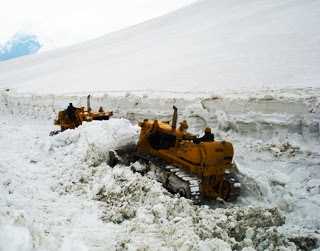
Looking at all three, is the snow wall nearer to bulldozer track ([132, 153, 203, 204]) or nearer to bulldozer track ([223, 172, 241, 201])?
bulldozer track ([223, 172, 241, 201])

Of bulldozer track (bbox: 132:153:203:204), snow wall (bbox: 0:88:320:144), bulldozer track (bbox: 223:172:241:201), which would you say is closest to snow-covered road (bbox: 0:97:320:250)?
bulldozer track (bbox: 223:172:241:201)

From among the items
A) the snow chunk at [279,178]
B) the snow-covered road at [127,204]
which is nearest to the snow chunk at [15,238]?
the snow-covered road at [127,204]

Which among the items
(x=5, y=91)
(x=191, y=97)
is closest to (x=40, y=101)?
(x=5, y=91)

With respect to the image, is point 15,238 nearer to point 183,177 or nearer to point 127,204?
point 127,204

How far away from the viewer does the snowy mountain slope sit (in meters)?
11.5

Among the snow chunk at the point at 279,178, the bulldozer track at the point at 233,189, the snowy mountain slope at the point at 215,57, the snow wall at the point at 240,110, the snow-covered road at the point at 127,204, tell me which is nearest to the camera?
the snow-covered road at the point at 127,204

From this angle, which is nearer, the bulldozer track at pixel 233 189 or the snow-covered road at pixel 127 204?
the snow-covered road at pixel 127 204

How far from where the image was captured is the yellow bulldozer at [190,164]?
17.7 feet

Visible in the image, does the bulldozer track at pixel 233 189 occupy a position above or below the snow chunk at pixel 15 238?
below

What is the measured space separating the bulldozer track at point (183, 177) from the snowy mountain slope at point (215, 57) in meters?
5.81

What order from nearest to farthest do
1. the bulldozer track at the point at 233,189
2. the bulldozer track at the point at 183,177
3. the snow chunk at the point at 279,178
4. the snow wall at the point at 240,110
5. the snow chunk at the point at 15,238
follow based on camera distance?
the snow chunk at the point at 15,238 < the bulldozer track at the point at 183,177 < the bulldozer track at the point at 233,189 < the snow chunk at the point at 279,178 < the snow wall at the point at 240,110

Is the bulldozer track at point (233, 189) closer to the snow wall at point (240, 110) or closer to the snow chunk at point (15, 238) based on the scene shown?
the snow wall at point (240, 110)

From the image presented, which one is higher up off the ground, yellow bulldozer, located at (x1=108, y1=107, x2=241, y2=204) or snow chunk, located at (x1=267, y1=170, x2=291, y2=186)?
yellow bulldozer, located at (x1=108, y1=107, x2=241, y2=204)

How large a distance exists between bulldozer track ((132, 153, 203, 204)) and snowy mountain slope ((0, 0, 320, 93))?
→ 5.81 meters
